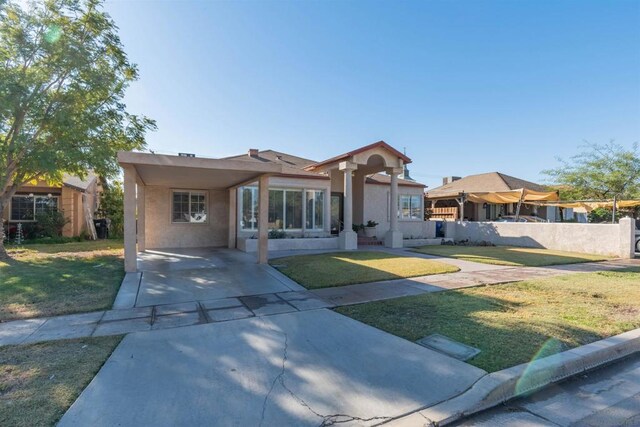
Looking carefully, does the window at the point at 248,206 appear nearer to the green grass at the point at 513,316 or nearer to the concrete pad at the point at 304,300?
the concrete pad at the point at 304,300

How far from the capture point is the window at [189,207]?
1519cm

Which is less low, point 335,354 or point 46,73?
point 46,73

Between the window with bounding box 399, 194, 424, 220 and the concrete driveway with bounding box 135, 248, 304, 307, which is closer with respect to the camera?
the concrete driveway with bounding box 135, 248, 304, 307

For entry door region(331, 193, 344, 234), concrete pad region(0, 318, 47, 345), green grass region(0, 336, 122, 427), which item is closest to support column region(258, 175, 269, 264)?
concrete pad region(0, 318, 47, 345)

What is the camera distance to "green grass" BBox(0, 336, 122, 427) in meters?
2.85

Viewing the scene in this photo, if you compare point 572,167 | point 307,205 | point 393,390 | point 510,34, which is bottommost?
point 393,390

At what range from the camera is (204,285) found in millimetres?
7934

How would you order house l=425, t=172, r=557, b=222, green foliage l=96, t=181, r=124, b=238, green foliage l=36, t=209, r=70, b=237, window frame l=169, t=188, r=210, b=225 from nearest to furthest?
1. window frame l=169, t=188, r=210, b=225
2. green foliage l=36, t=209, r=70, b=237
3. green foliage l=96, t=181, r=124, b=238
4. house l=425, t=172, r=557, b=222

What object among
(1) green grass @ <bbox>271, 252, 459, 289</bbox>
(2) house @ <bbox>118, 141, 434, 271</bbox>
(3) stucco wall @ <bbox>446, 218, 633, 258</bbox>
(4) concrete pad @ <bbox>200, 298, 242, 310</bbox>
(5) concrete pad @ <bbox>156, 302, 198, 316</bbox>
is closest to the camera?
(5) concrete pad @ <bbox>156, 302, 198, 316</bbox>

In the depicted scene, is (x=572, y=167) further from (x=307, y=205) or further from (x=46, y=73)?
(x=46, y=73)

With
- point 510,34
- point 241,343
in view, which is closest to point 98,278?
point 241,343

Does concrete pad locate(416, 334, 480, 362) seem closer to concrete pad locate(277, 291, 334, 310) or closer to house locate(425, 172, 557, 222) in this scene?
concrete pad locate(277, 291, 334, 310)

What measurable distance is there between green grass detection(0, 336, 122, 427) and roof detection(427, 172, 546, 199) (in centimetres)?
2467

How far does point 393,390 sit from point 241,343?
219 cm
